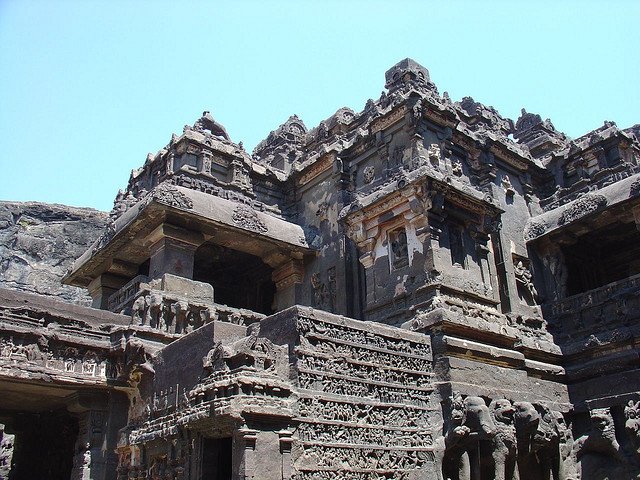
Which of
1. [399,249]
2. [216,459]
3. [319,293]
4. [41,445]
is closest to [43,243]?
[41,445]

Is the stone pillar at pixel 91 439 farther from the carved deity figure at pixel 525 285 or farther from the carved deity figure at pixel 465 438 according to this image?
the carved deity figure at pixel 525 285

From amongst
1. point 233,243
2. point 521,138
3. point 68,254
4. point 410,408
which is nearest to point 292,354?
point 410,408

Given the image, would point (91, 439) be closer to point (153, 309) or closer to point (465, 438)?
point (153, 309)

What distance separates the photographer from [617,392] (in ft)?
40.6

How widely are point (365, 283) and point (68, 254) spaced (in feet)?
59.7

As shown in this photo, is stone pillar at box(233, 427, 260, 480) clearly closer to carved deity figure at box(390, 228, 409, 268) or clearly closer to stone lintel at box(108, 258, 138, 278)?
carved deity figure at box(390, 228, 409, 268)

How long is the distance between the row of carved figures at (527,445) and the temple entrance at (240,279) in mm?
8169

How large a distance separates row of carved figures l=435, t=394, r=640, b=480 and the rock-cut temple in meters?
0.04

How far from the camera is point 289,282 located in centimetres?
1555

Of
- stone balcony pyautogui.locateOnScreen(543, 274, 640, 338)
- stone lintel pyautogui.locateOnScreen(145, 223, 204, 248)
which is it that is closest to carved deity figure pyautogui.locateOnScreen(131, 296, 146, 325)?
stone lintel pyautogui.locateOnScreen(145, 223, 204, 248)

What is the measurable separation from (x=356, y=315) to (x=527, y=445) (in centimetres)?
435

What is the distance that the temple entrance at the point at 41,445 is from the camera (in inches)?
543

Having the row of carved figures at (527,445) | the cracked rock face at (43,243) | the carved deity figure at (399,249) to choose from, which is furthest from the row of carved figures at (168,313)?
the cracked rock face at (43,243)

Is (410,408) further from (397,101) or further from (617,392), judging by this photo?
(397,101)
